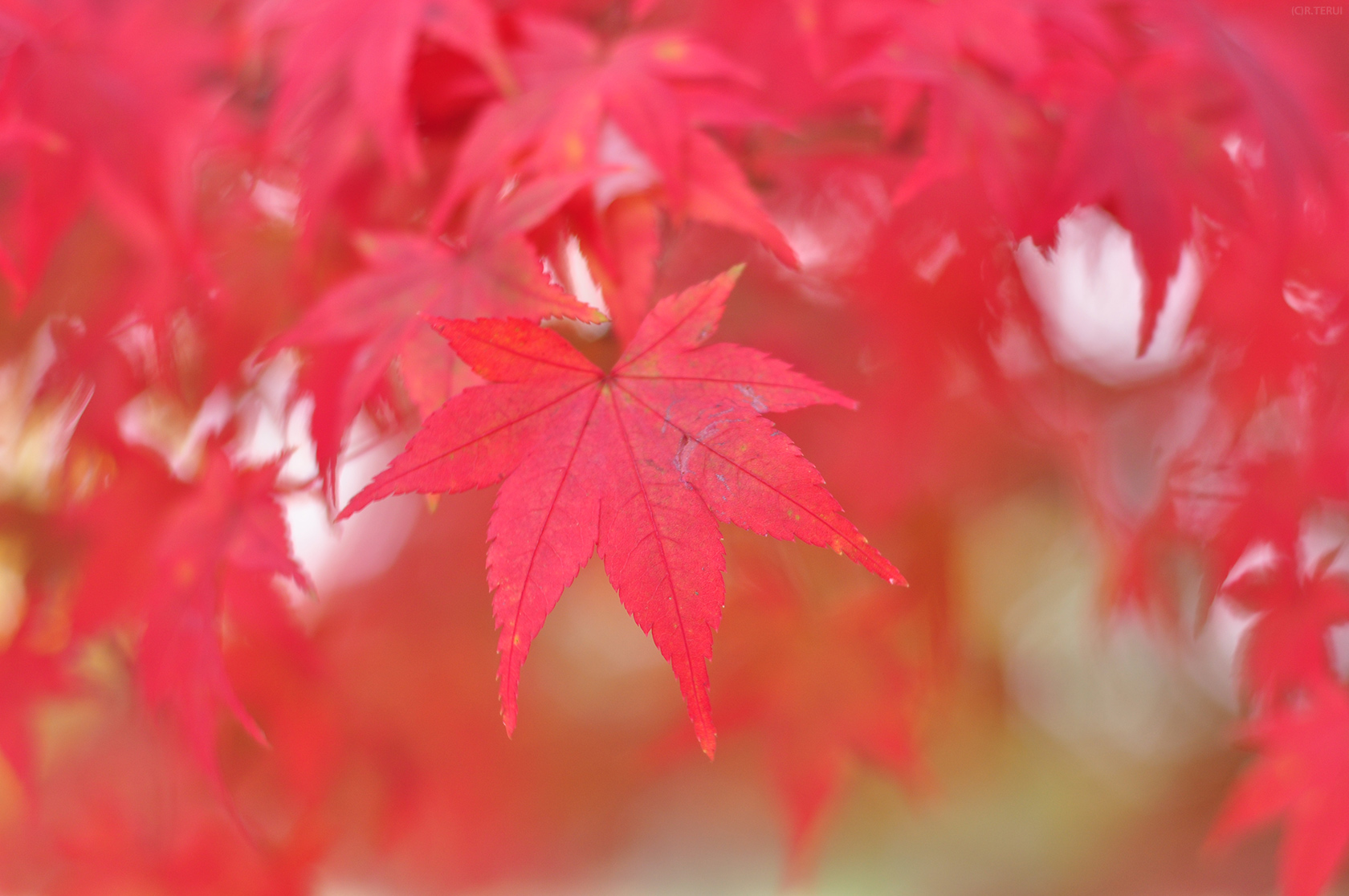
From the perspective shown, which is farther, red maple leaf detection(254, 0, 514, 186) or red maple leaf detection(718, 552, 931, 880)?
red maple leaf detection(718, 552, 931, 880)

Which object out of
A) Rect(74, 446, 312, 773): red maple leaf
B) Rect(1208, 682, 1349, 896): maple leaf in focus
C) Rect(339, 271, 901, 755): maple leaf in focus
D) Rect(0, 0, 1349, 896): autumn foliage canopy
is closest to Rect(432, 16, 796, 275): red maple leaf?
Rect(0, 0, 1349, 896): autumn foliage canopy

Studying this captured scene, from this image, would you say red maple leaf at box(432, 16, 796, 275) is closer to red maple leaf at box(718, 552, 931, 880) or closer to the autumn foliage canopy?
the autumn foliage canopy

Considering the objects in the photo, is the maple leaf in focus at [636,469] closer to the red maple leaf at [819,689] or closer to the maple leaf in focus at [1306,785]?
the maple leaf in focus at [1306,785]

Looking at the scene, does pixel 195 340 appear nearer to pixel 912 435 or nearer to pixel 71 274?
pixel 71 274

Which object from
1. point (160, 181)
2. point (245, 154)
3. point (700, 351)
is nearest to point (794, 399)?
point (700, 351)

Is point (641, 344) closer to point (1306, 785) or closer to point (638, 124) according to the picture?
point (638, 124)

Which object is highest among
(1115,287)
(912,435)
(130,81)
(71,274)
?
(1115,287)

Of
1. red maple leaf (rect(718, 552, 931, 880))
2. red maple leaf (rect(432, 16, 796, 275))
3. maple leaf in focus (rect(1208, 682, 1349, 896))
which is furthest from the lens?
red maple leaf (rect(718, 552, 931, 880))
